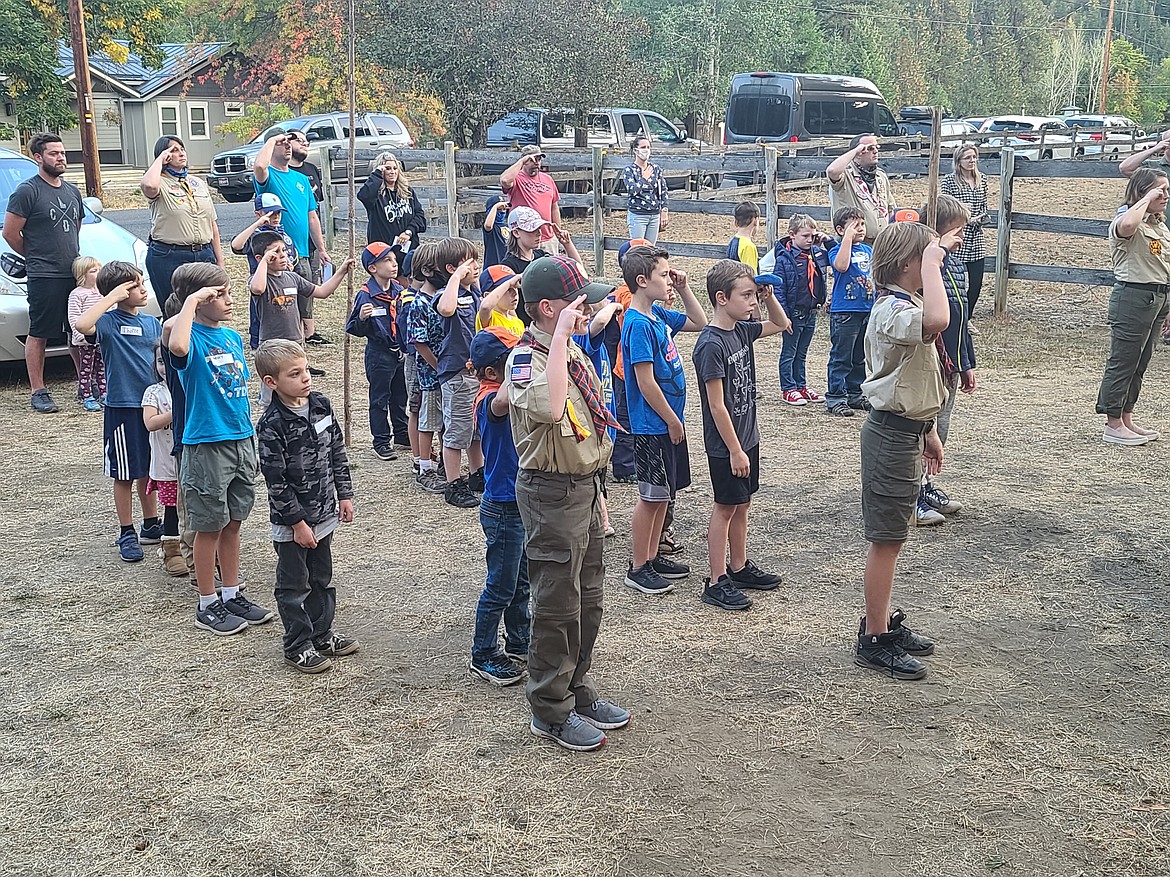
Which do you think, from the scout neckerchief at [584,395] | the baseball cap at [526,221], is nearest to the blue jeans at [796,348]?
the baseball cap at [526,221]

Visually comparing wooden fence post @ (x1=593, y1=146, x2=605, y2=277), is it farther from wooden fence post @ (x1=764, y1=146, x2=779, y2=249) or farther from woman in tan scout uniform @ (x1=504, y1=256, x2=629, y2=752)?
woman in tan scout uniform @ (x1=504, y1=256, x2=629, y2=752)

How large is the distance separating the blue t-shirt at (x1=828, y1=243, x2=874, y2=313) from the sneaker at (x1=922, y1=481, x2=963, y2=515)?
2215mm

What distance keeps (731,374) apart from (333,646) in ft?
6.86

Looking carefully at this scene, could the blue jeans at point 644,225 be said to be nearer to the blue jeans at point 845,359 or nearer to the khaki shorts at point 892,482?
the blue jeans at point 845,359

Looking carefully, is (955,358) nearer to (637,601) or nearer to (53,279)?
(637,601)

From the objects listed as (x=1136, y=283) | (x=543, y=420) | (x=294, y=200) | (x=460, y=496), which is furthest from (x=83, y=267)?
(x=1136, y=283)

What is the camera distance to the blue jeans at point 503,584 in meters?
4.27

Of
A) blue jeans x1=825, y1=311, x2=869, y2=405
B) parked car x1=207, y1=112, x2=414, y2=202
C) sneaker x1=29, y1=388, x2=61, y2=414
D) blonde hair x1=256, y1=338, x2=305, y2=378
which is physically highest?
parked car x1=207, y1=112, x2=414, y2=202

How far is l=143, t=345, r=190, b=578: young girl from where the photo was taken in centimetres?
534

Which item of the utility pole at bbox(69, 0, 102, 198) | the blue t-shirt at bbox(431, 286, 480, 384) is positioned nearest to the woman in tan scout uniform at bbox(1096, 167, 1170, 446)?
the blue t-shirt at bbox(431, 286, 480, 384)

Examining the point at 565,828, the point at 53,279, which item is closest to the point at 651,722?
the point at 565,828

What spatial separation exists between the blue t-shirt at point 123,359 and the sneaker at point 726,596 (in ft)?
10.0

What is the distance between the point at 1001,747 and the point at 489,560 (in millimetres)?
1998

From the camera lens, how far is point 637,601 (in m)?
5.32
